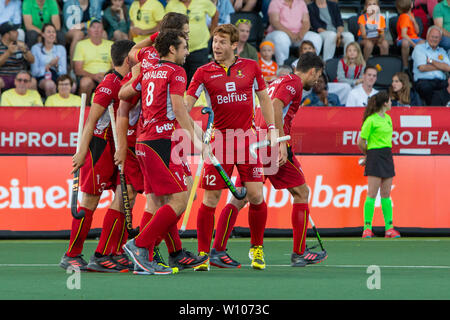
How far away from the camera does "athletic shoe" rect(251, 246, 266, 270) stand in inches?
340

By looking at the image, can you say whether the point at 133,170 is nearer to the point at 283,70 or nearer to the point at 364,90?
the point at 283,70

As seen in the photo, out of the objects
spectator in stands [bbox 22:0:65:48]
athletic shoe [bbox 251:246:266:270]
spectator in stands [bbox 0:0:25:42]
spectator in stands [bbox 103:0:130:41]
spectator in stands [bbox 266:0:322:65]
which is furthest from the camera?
spectator in stands [bbox 266:0:322:65]

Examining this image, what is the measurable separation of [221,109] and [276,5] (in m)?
9.03

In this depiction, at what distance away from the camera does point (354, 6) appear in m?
18.8

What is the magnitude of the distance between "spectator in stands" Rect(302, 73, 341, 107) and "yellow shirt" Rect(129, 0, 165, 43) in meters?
2.99

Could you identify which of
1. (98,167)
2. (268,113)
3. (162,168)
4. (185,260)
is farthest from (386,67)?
(162,168)

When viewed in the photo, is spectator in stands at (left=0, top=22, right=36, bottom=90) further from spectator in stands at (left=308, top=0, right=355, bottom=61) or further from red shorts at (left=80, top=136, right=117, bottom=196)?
red shorts at (left=80, top=136, right=117, bottom=196)

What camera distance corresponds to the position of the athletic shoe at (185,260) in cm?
839

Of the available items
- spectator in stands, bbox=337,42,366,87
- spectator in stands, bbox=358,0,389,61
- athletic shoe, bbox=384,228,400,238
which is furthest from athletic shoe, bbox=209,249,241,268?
spectator in stands, bbox=358,0,389,61

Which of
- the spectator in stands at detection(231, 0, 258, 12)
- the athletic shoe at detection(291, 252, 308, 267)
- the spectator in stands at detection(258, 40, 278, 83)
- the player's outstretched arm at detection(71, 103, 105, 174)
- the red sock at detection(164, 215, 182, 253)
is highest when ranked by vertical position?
the spectator in stands at detection(231, 0, 258, 12)

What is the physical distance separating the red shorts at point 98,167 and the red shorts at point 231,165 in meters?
0.92

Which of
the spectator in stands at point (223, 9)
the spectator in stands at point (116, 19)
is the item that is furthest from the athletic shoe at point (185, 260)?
the spectator in stands at point (223, 9)
